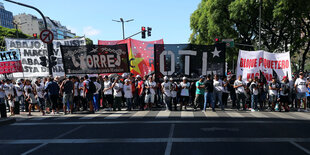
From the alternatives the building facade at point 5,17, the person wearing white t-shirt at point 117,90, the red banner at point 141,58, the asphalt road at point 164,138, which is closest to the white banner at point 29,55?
the red banner at point 141,58

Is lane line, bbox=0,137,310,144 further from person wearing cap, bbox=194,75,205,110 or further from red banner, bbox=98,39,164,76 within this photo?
red banner, bbox=98,39,164,76

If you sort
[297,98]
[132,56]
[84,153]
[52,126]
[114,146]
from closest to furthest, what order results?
[84,153] → [114,146] → [52,126] → [297,98] → [132,56]

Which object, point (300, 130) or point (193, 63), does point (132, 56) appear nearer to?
point (193, 63)

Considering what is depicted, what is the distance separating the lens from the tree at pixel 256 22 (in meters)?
23.2

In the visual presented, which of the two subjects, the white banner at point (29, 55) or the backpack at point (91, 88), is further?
the white banner at point (29, 55)

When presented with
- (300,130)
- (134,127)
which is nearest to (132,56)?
(134,127)

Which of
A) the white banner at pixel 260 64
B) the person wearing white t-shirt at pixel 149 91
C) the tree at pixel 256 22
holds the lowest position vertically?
the person wearing white t-shirt at pixel 149 91

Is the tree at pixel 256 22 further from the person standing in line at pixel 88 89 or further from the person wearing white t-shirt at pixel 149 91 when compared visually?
the person standing in line at pixel 88 89

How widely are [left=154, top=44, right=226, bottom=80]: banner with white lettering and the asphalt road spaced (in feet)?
15.0

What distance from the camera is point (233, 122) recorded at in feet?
28.8

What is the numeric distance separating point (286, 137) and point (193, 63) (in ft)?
23.5

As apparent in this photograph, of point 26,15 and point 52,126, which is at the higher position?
point 26,15

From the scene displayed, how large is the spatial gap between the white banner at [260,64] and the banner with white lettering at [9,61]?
41.8 feet

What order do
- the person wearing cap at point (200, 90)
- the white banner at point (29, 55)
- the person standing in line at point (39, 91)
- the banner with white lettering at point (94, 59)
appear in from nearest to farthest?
the person wearing cap at point (200, 90) < the person standing in line at point (39, 91) < the banner with white lettering at point (94, 59) < the white banner at point (29, 55)
